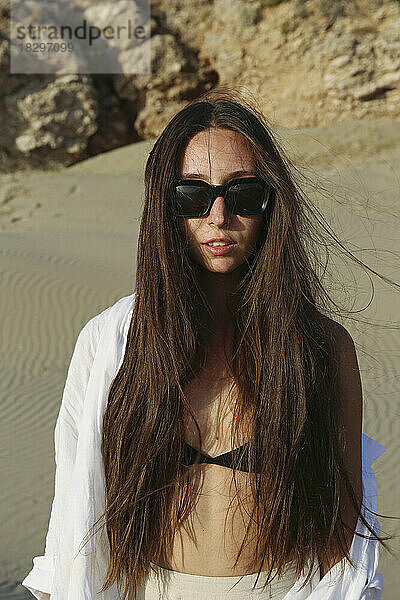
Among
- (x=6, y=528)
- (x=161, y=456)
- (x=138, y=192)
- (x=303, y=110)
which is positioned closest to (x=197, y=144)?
(x=161, y=456)

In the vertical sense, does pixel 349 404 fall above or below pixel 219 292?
below

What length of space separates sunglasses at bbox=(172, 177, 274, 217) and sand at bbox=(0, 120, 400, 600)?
1.32ft

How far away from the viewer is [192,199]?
169 cm

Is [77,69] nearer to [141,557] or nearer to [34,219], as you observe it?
[34,219]

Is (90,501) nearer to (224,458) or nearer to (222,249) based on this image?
(224,458)

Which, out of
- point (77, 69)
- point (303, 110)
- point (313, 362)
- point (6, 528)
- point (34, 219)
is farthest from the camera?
point (77, 69)

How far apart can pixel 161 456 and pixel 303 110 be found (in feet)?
47.3

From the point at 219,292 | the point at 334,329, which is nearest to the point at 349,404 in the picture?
the point at 334,329

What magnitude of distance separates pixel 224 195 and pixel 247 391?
0.51 meters

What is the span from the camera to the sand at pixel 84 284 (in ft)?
15.9

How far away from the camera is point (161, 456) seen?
174 centimetres

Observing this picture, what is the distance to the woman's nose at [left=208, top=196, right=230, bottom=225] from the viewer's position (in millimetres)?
1664

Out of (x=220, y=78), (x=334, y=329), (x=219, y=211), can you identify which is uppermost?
(x=220, y=78)

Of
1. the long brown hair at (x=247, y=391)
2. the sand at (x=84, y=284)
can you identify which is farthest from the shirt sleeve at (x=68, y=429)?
the sand at (x=84, y=284)
